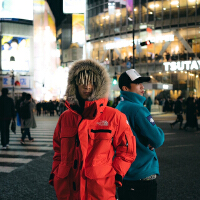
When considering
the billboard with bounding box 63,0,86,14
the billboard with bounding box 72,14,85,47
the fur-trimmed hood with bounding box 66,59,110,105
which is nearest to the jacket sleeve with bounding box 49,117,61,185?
the fur-trimmed hood with bounding box 66,59,110,105

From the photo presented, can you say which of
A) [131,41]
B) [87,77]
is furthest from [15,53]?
[87,77]

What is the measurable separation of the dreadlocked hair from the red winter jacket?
0.71 feet

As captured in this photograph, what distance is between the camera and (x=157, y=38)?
140 feet

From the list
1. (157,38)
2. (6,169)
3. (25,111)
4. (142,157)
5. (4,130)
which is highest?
(157,38)

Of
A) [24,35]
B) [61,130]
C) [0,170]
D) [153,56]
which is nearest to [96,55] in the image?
[153,56]

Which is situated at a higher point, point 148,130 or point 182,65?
point 182,65

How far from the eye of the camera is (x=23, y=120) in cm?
1159

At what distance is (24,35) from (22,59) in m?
4.96

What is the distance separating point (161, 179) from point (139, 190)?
351 centimetres

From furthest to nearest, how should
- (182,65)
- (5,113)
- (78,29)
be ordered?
(78,29) → (182,65) → (5,113)

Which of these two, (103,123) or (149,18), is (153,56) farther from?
(103,123)

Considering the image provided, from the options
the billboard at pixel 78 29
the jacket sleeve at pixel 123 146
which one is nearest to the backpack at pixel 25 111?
the jacket sleeve at pixel 123 146

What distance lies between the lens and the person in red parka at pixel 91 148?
215 centimetres

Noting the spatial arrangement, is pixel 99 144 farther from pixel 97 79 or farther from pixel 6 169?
pixel 6 169
